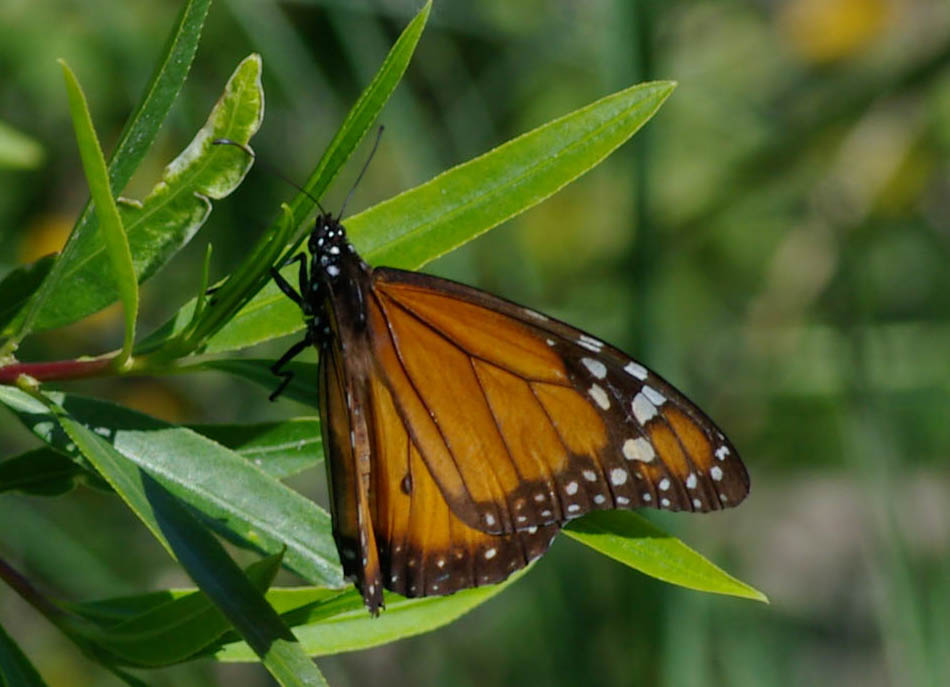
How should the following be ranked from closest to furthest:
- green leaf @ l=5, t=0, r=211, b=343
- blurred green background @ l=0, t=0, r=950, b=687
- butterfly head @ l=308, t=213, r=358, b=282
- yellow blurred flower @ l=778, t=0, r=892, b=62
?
green leaf @ l=5, t=0, r=211, b=343, butterfly head @ l=308, t=213, r=358, b=282, blurred green background @ l=0, t=0, r=950, b=687, yellow blurred flower @ l=778, t=0, r=892, b=62

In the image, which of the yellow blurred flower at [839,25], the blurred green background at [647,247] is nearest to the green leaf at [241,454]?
the blurred green background at [647,247]

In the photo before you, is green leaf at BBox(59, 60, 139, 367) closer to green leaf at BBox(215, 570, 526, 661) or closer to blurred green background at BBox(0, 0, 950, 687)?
green leaf at BBox(215, 570, 526, 661)

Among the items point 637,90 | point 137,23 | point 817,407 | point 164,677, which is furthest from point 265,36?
point 817,407

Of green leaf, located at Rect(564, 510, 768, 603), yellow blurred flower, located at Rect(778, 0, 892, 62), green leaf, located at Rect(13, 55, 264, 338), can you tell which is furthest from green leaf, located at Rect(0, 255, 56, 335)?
yellow blurred flower, located at Rect(778, 0, 892, 62)

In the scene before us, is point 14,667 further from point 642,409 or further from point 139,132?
point 642,409

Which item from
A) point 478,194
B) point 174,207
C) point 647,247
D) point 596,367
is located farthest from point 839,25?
point 174,207

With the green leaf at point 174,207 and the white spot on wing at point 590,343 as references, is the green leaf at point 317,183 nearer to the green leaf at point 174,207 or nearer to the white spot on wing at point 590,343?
the green leaf at point 174,207

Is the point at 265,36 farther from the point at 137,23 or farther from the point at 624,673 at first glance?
the point at 624,673
